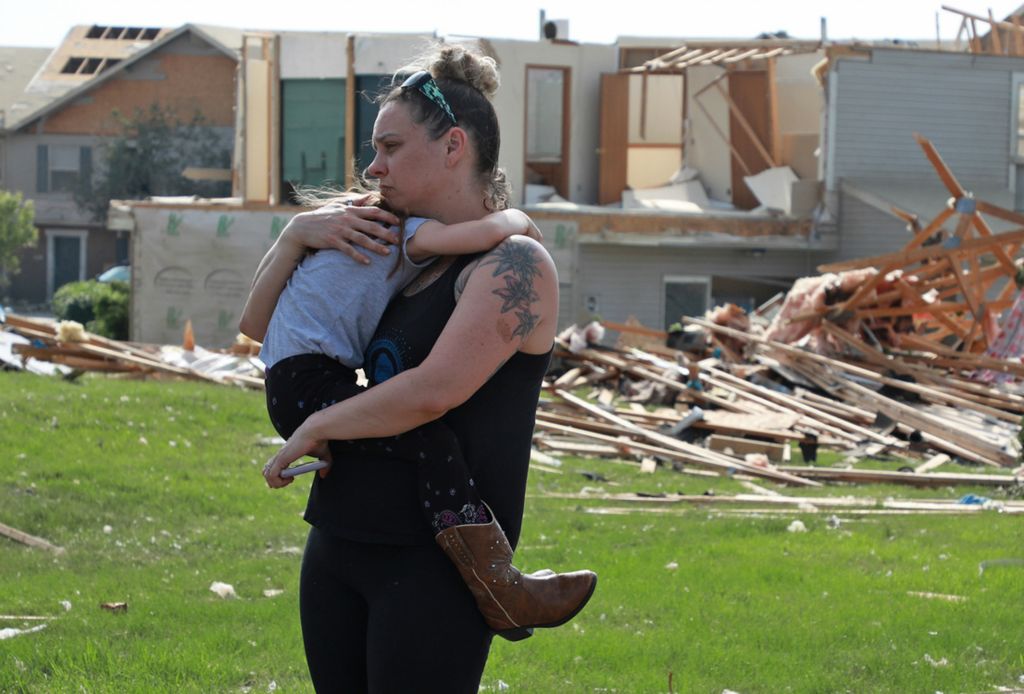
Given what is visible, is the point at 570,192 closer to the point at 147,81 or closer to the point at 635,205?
the point at 635,205

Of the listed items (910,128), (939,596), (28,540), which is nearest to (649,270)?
(910,128)

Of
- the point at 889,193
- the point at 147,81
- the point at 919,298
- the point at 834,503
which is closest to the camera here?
the point at 834,503

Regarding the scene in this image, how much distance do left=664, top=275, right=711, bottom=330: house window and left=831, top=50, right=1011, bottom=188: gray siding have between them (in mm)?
3665

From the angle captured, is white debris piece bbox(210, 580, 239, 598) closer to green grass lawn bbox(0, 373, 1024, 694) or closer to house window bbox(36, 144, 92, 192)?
green grass lawn bbox(0, 373, 1024, 694)

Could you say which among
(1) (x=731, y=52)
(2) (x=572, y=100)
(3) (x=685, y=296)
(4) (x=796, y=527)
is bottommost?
(3) (x=685, y=296)

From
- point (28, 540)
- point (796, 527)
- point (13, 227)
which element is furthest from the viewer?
point (13, 227)

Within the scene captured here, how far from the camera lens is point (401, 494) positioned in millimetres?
2922

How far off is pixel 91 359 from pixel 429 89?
52.2ft

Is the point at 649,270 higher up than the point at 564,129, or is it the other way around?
the point at 564,129

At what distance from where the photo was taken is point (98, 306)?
32.0 metres

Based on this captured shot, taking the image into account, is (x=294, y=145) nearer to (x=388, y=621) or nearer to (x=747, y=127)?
(x=747, y=127)

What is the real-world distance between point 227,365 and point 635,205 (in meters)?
14.2

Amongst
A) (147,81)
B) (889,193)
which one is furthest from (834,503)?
(147,81)

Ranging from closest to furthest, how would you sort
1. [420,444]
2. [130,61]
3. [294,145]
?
[420,444], [294,145], [130,61]
